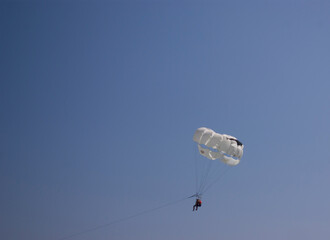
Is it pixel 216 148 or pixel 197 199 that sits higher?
pixel 216 148

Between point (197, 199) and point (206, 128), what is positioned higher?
point (206, 128)

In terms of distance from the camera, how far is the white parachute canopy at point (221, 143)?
48906 millimetres

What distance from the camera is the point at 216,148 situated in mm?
49219

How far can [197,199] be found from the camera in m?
50.4

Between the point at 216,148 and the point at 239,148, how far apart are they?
2318 millimetres

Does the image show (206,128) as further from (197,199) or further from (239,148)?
(197,199)

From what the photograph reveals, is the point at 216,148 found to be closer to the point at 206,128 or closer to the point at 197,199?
the point at 206,128

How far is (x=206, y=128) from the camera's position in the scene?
164 ft

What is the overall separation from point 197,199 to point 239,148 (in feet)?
22.1

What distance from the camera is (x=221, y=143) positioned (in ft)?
161

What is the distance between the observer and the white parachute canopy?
160ft

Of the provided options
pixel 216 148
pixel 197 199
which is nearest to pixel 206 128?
pixel 216 148

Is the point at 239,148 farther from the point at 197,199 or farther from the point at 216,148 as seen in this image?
the point at 197,199
